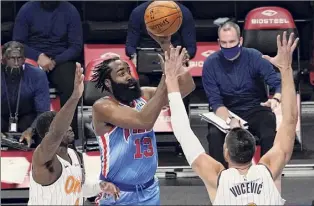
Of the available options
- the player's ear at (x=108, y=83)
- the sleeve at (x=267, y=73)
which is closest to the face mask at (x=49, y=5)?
the sleeve at (x=267, y=73)

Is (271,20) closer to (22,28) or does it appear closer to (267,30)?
(267,30)

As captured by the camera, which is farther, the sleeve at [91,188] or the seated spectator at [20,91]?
the seated spectator at [20,91]

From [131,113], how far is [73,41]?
11.5 feet

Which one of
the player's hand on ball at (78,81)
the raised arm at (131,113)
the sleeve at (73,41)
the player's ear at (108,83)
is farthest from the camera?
the sleeve at (73,41)

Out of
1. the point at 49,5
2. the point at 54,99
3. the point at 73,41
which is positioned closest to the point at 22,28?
the point at 49,5

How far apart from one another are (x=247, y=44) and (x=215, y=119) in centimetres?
173

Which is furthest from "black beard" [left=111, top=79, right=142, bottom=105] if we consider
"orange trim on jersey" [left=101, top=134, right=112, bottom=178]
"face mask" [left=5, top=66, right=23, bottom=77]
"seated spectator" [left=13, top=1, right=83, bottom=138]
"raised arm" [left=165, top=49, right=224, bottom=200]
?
"seated spectator" [left=13, top=1, right=83, bottom=138]

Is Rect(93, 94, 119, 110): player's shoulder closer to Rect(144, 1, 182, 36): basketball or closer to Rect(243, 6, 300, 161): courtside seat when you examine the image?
Rect(144, 1, 182, 36): basketball

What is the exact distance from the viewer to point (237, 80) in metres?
7.92

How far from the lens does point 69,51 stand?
886 cm

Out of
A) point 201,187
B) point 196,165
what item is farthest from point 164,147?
point 196,165

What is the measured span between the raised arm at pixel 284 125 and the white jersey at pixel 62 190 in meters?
1.35

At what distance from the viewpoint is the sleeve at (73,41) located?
8.82 metres

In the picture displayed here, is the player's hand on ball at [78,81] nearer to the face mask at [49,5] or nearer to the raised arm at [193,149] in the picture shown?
the raised arm at [193,149]
